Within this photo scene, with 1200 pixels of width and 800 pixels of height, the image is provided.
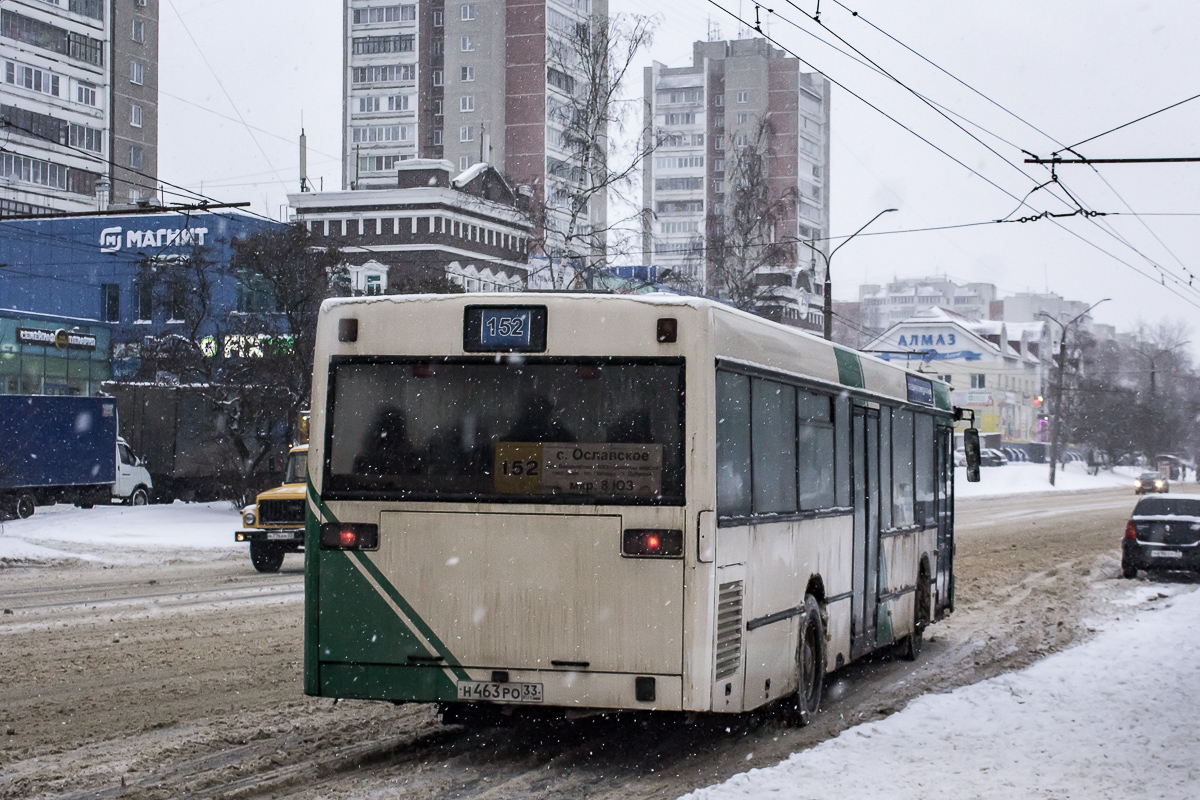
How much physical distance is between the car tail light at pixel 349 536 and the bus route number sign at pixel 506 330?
1165mm

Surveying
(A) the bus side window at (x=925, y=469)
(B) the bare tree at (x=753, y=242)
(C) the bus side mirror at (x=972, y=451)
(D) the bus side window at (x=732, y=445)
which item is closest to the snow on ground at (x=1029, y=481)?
(B) the bare tree at (x=753, y=242)

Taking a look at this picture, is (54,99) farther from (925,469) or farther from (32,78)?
(925,469)

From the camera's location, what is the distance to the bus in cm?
766

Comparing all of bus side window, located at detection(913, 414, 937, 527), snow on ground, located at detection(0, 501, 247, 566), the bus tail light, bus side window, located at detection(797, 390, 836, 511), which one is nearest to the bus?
the bus tail light

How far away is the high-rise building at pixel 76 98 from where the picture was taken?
81.8m

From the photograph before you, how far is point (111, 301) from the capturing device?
67.8 metres

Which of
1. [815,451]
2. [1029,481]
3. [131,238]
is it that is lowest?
[1029,481]

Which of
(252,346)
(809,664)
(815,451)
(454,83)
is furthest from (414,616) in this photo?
(454,83)

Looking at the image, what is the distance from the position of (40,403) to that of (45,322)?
19.9 m

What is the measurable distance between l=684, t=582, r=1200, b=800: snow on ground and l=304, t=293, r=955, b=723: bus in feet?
2.66

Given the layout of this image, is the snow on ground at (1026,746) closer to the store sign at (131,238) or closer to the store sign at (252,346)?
the store sign at (252,346)

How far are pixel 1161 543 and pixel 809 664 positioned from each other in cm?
1712

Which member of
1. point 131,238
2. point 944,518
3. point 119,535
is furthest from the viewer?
point 131,238

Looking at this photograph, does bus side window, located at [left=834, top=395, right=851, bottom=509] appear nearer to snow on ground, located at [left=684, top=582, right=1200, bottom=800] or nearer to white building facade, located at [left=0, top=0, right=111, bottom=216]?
snow on ground, located at [left=684, top=582, right=1200, bottom=800]
